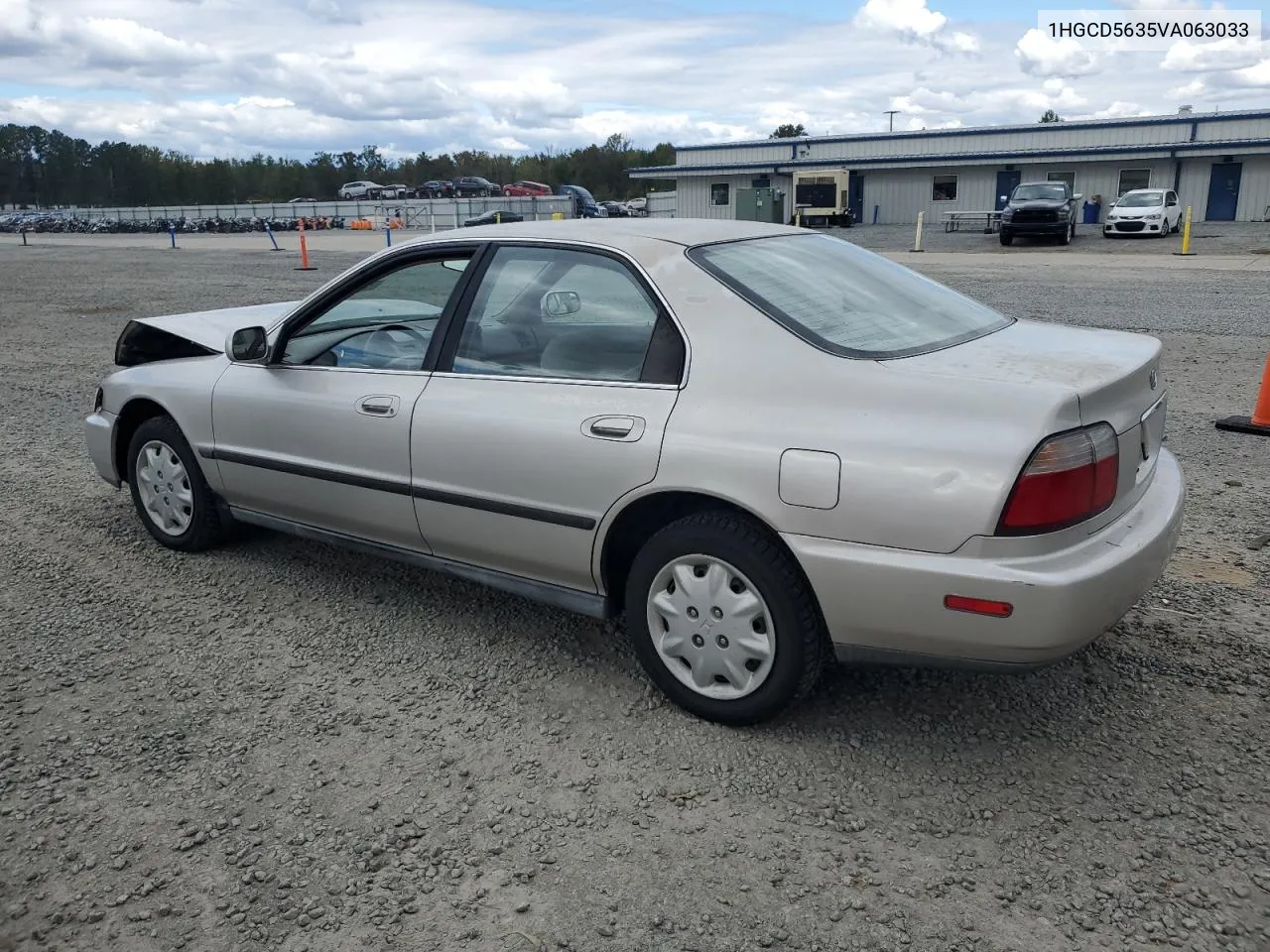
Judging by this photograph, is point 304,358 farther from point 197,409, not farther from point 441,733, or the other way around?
point 441,733

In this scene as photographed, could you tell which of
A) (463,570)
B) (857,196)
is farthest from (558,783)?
(857,196)

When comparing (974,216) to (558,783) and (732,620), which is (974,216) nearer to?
(732,620)

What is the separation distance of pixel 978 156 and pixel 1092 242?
15.0 m

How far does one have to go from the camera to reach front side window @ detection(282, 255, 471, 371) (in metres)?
3.85

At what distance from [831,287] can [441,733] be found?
195 cm

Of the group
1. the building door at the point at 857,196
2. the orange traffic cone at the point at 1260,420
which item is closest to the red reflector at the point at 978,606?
the orange traffic cone at the point at 1260,420

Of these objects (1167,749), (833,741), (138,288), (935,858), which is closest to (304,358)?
(833,741)

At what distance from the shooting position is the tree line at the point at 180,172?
119 meters

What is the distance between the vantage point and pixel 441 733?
326cm

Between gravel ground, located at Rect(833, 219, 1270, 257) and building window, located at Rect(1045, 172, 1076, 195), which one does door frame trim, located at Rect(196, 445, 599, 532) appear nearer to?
gravel ground, located at Rect(833, 219, 1270, 257)

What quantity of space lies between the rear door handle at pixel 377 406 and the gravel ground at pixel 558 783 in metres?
0.88

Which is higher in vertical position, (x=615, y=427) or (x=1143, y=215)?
(x=1143, y=215)

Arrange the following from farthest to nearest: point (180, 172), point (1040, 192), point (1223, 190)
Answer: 1. point (180, 172)
2. point (1223, 190)
3. point (1040, 192)

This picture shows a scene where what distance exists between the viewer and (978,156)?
141 feet
